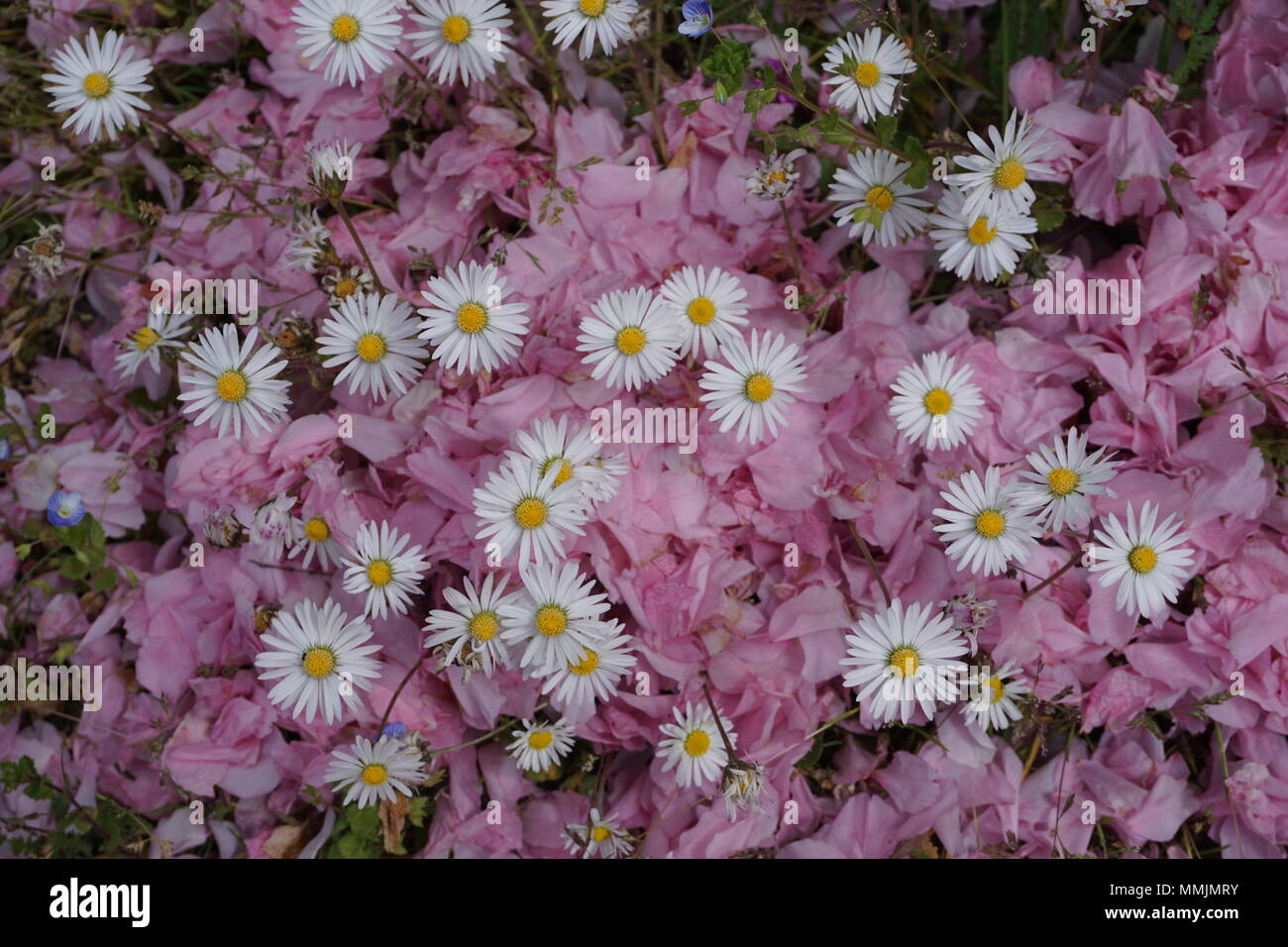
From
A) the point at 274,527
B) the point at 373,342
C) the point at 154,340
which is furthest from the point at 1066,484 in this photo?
the point at 154,340

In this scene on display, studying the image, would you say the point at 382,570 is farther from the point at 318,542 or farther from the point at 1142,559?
the point at 1142,559

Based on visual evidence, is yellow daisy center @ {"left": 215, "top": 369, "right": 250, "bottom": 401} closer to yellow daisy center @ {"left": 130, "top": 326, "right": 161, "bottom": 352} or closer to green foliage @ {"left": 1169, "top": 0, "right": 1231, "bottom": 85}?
yellow daisy center @ {"left": 130, "top": 326, "right": 161, "bottom": 352}

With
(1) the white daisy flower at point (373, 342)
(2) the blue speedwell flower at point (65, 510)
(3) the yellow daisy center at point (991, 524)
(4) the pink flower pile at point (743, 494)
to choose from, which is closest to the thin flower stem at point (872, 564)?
(4) the pink flower pile at point (743, 494)

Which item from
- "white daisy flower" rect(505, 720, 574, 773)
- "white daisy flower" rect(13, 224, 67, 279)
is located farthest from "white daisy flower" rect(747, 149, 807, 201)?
"white daisy flower" rect(13, 224, 67, 279)

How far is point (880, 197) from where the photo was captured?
3.88ft

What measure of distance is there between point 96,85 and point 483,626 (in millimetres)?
808

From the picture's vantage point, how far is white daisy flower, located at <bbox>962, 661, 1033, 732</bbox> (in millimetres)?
1160

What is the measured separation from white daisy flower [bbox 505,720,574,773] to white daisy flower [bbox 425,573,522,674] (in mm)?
125

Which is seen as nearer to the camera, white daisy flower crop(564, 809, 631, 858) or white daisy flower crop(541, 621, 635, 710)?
white daisy flower crop(541, 621, 635, 710)

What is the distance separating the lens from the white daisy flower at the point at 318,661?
3.77 ft

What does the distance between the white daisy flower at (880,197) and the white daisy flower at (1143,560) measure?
407 millimetres
